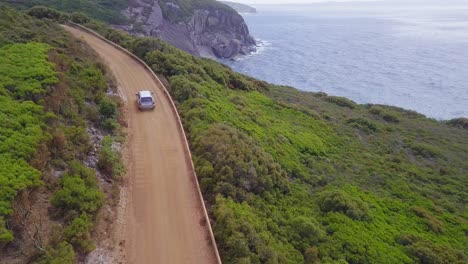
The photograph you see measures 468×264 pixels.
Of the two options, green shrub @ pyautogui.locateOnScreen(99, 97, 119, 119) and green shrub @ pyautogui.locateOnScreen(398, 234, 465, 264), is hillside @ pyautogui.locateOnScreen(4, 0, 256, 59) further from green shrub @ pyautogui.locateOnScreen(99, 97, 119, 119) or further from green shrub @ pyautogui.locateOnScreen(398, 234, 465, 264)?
green shrub @ pyautogui.locateOnScreen(398, 234, 465, 264)

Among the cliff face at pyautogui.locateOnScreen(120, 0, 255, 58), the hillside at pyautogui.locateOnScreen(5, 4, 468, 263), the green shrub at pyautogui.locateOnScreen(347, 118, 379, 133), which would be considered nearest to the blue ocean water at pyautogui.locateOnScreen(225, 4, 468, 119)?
the cliff face at pyautogui.locateOnScreen(120, 0, 255, 58)

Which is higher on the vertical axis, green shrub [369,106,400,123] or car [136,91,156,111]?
car [136,91,156,111]

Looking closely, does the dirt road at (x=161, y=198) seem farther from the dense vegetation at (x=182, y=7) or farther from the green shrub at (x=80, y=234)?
the dense vegetation at (x=182, y=7)

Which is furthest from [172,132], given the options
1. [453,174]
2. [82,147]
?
[453,174]

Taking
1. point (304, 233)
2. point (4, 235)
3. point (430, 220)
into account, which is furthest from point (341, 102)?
point (4, 235)

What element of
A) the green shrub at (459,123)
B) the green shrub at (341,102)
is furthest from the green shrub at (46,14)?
the green shrub at (459,123)

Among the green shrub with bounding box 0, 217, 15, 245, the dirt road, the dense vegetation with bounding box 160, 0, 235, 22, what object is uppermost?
the dense vegetation with bounding box 160, 0, 235, 22

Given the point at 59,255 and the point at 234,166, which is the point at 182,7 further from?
the point at 59,255
